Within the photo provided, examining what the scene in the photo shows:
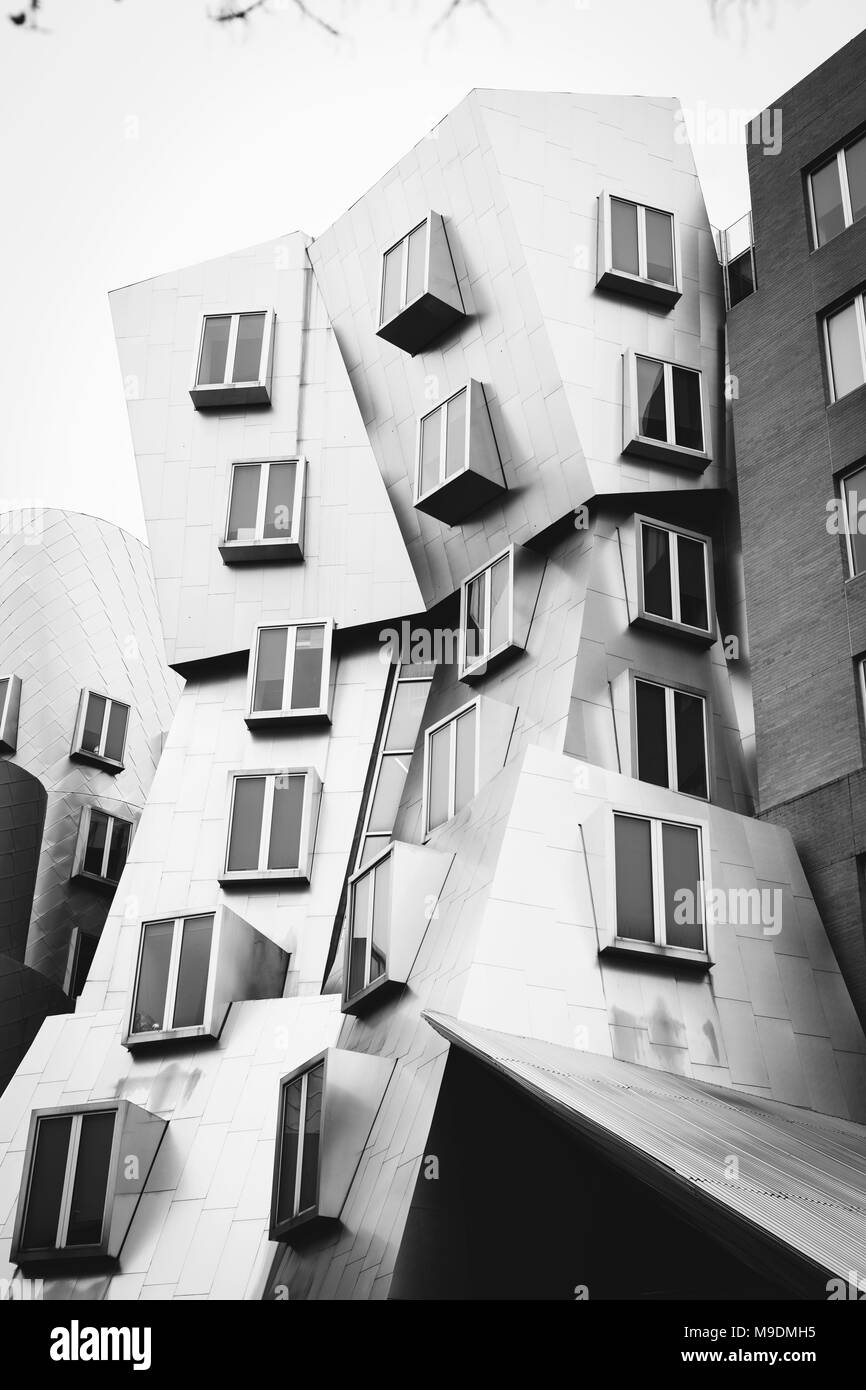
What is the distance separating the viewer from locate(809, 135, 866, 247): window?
1163 inches

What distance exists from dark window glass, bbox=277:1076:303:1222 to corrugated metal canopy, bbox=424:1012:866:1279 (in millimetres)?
5206

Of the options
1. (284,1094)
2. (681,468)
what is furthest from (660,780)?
(284,1094)

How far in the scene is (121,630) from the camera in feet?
164

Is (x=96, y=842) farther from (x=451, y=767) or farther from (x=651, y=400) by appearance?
(x=651, y=400)

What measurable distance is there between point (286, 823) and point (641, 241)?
15.5m

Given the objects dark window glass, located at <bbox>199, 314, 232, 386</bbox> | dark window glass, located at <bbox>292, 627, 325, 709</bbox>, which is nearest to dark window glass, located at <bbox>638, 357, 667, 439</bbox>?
→ dark window glass, located at <bbox>292, 627, 325, 709</bbox>

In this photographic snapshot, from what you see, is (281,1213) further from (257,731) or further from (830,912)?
(257,731)

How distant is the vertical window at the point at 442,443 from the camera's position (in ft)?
107

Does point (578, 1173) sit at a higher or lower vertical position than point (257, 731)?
lower

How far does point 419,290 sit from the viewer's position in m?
34.1

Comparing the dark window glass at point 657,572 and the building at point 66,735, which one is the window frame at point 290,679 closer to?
the dark window glass at point 657,572

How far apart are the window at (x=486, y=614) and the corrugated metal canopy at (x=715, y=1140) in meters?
11.9
